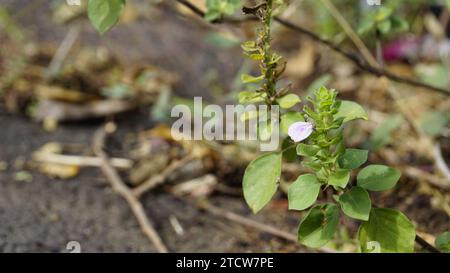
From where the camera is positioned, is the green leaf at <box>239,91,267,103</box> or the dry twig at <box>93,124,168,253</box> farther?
the dry twig at <box>93,124,168,253</box>

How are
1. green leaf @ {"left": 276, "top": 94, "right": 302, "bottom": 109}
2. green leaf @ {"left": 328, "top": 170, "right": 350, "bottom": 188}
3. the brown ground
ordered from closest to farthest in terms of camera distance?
1. green leaf @ {"left": 328, "top": 170, "right": 350, "bottom": 188}
2. green leaf @ {"left": 276, "top": 94, "right": 302, "bottom": 109}
3. the brown ground

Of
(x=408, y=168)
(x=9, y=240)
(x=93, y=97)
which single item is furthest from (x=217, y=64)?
(x=9, y=240)

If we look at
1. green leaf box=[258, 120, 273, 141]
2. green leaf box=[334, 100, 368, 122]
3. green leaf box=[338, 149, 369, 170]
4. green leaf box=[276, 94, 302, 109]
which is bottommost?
green leaf box=[338, 149, 369, 170]

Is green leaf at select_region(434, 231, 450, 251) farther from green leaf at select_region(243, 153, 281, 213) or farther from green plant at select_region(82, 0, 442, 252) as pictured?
green leaf at select_region(243, 153, 281, 213)

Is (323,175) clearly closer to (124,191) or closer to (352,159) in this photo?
(352,159)

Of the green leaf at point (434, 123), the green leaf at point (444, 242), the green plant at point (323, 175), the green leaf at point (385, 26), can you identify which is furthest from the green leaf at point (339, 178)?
the green leaf at point (434, 123)

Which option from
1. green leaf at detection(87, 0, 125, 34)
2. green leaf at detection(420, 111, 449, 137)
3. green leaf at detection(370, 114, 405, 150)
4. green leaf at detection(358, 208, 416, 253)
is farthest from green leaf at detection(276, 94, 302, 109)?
green leaf at detection(420, 111, 449, 137)
